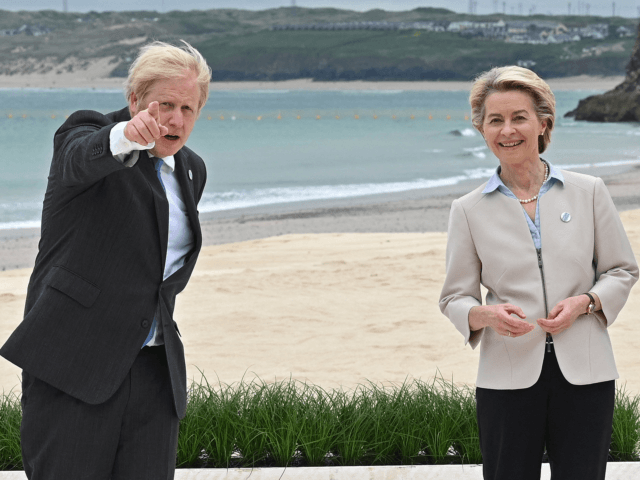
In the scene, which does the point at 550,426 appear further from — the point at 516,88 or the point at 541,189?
the point at 516,88

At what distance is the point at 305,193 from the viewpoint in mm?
20469

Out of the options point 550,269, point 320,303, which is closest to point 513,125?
point 550,269

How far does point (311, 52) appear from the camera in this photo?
16262 centimetres

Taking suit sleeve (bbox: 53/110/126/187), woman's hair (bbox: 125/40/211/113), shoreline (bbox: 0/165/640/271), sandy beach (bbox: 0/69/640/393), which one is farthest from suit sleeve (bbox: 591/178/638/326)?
shoreline (bbox: 0/165/640/271)

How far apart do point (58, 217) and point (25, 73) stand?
18532cm

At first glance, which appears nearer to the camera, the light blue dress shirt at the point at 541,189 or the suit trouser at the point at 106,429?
→ the suit trouser at the point at 106,429

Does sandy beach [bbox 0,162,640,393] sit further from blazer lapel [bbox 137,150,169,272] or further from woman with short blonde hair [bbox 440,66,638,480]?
blazer lapel [bbox 137,150,169,272]

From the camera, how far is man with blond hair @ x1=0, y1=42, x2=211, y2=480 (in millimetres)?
2076

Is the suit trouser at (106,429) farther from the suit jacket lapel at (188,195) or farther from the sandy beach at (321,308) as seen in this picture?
the sandy beach at (321,308)

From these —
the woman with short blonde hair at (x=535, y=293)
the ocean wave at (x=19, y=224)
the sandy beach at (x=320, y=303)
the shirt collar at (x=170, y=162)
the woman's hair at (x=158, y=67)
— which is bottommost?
the ocean wave at (x=19, y=224)

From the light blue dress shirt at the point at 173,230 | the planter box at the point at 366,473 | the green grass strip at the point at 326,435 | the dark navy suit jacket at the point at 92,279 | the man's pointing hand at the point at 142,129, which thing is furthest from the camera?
the green grass strip at the point at 326,435

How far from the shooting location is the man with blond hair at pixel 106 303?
2076mm

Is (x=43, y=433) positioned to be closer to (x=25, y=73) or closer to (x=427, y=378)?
(x=427, y=378)

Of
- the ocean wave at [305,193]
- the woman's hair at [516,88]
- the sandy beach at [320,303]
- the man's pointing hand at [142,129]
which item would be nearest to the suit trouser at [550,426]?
the woman's hair at [516,88]
